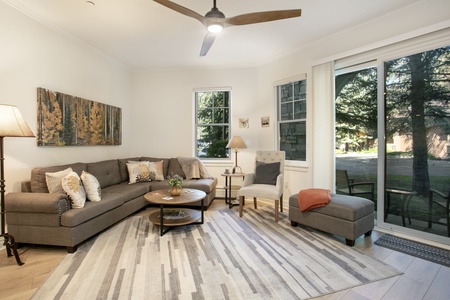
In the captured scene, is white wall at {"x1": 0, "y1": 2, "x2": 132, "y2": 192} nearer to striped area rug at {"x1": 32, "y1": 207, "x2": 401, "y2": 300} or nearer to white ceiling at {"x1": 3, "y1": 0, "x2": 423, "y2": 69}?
white ceiling at {"x1": 3, "y1": 0, "x2": 423, "y2": 69}

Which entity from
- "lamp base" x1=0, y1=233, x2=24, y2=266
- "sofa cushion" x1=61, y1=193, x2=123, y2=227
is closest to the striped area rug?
"sofa cushion" x1=61, y1=193, x2=123, y2=227

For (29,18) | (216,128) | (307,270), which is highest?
(29,18)

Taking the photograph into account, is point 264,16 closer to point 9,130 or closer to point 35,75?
point 9,130

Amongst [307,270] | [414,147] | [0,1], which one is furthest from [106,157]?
[414,147]

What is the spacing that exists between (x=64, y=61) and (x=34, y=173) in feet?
5.78

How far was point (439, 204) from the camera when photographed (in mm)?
2773

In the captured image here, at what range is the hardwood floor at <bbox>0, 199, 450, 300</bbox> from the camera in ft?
6.03

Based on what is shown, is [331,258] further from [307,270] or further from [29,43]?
[29,43]

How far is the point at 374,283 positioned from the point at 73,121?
4289 millimetres

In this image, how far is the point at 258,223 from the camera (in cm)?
346

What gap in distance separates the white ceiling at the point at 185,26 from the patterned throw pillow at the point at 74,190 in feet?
6.83

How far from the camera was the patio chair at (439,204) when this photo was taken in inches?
107

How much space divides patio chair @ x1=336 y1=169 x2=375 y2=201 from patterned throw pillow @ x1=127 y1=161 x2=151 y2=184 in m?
3.33

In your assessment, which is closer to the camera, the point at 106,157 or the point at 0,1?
the point at 0,1
